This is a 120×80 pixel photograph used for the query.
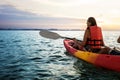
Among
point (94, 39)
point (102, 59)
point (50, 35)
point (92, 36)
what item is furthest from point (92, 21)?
point (50, 35)

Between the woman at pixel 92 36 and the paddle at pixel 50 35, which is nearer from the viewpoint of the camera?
the woman at pixel 92 36

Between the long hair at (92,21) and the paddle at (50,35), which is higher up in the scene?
the long hair at (92,21)

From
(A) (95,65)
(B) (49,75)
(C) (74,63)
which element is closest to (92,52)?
(A) (95,65)

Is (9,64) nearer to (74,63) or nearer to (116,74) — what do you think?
(74,63)

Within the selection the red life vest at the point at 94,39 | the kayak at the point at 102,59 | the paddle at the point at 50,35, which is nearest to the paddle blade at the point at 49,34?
the paddle at the point at 50,35

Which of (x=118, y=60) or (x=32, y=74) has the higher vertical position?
(x=118, y=60)

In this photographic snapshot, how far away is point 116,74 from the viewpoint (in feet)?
31.9

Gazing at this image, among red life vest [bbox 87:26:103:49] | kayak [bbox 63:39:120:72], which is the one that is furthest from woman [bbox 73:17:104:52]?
kayak [bbox 63:39:120:72]

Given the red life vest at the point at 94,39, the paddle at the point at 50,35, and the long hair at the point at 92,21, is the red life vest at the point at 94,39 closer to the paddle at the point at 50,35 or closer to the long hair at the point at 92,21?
the long hair at the point at 92,21

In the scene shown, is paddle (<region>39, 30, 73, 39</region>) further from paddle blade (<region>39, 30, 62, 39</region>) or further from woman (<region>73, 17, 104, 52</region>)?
woman (<region>73, 17, 104, 52</region>)

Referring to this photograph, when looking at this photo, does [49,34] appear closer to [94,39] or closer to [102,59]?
[94,39]

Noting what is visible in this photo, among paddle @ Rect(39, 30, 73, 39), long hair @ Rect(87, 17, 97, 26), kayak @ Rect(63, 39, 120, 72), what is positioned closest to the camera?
kayak @ Rect(63, 39, 120, 72)

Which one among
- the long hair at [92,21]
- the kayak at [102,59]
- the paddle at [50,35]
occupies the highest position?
the long hair at [92,21]

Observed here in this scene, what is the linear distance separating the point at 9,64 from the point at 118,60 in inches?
229
